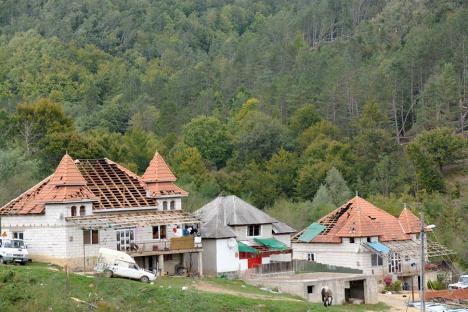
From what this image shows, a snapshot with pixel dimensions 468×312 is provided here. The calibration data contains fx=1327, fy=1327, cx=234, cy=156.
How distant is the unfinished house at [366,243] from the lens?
3536 inches

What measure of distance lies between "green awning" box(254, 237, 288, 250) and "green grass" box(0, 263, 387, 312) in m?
16.2

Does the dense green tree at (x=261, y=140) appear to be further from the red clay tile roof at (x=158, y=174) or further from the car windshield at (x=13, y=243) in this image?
the car windshield at (x=13, y=243)

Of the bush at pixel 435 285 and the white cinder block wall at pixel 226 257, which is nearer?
the white cinder block wall at pixel 226 257

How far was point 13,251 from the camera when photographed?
71.1 m

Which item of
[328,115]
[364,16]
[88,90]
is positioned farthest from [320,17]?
[328,115]

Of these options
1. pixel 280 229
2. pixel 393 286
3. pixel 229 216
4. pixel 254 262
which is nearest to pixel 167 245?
pixel 254 262

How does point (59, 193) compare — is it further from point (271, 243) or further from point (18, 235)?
point (271, 243)

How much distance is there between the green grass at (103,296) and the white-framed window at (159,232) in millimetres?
10010

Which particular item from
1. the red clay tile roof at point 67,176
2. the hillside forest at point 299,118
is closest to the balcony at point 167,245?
the red clay tile roof at point 67,176

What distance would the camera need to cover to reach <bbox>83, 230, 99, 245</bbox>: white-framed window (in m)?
74.5

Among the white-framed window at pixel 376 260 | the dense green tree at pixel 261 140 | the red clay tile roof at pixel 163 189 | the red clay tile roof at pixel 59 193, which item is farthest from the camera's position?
the dense green tree at pixel 261 140

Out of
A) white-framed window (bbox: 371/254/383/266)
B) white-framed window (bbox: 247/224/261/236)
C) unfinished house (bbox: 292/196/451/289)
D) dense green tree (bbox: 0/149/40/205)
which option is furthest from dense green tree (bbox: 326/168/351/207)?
white-framed window (bbox: 247/224/261/236)

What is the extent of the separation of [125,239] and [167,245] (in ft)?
8.86

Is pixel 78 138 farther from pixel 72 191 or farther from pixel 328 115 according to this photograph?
pixel 328 115
